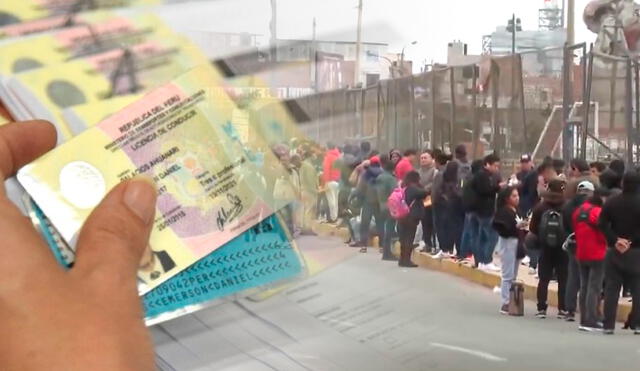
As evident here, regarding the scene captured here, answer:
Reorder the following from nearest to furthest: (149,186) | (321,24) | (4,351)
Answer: (4,351) < (149,186) < (321,24)

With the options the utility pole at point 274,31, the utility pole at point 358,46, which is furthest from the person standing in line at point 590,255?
the utility pole at point 274,31

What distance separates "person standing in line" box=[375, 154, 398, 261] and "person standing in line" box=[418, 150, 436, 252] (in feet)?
0.13

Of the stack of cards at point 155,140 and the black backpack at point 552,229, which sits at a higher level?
the stack of cards at point 155,140

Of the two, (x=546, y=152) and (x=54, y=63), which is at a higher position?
(x=54, y=63)

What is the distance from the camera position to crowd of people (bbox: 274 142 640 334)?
105cm

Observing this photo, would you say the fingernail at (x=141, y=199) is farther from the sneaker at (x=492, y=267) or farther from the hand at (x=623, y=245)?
the hand at (x=623, y=245)

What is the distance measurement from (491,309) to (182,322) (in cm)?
40

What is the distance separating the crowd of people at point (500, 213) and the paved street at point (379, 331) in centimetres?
3

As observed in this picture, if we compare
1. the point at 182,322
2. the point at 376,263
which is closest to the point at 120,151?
the point at 182,322

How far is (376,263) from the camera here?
108cm

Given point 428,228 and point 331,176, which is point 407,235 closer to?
point 428,228

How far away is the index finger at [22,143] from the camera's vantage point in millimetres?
758

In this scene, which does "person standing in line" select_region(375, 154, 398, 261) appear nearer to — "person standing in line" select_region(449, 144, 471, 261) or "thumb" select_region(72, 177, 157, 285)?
"person standing in line" select_region(449, 144, 471, 261)

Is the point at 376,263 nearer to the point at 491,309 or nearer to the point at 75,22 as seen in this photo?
the point at 491,309
